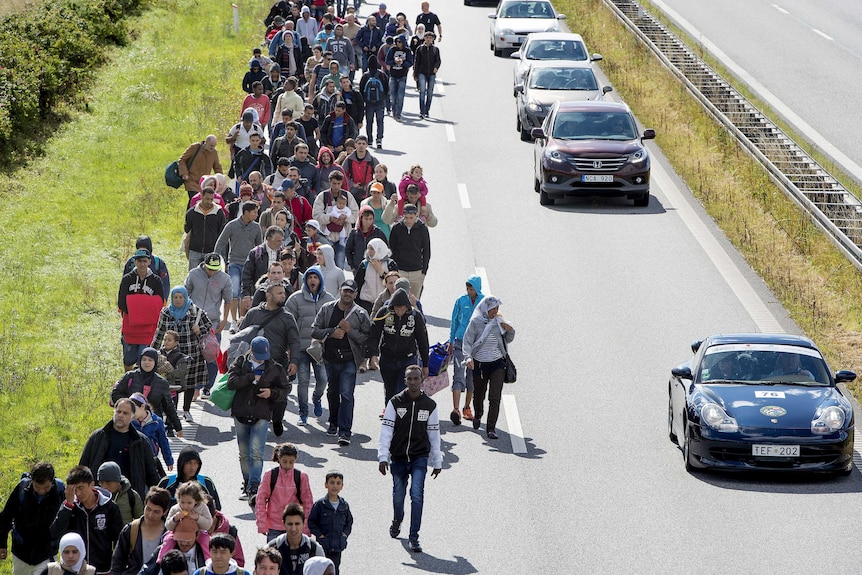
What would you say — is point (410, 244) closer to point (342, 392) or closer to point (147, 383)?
point (342, 392)

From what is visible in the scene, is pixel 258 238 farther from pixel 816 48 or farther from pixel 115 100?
pixel 816 48

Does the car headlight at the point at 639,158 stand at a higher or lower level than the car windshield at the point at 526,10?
higher

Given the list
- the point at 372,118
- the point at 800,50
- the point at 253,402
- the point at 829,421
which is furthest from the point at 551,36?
the point at 253,402

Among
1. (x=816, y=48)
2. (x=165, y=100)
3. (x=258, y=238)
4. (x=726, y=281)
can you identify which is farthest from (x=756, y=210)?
(x=816, y=48)

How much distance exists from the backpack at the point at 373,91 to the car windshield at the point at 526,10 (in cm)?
1351

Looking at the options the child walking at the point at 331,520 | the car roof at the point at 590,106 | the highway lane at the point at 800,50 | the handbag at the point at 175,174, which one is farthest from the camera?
the highway lane at the point at 800,50

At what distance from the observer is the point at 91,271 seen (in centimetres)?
2275

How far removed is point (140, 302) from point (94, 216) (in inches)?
374

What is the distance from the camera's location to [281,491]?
1164 centimetres

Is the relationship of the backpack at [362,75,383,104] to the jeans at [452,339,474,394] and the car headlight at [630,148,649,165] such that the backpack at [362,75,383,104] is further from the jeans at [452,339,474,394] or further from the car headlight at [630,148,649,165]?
the jeans at [452,339,474,394]

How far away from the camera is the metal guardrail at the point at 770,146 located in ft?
76.4

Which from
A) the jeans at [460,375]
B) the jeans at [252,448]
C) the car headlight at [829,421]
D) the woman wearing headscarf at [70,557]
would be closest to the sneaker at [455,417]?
the jeans at [460,375]

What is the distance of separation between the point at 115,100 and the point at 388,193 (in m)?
13.1

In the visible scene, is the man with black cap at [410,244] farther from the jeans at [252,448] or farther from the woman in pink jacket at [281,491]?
the woman in pink jacket at [281,491]
